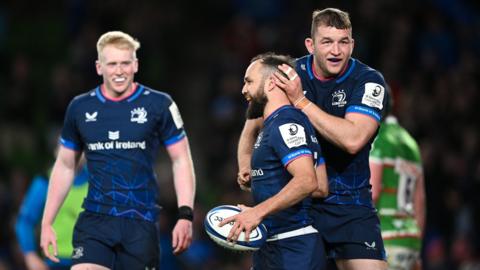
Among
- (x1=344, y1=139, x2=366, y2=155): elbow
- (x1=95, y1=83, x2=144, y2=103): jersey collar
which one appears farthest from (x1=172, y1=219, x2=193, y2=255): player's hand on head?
(x1=344, y1=139, x2=366, y2=155): elbow

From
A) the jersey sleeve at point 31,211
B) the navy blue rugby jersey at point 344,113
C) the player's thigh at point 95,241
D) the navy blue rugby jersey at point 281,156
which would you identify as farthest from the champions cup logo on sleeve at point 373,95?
the jersey sleeve at point 31,211

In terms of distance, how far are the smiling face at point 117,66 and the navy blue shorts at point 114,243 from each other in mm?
941

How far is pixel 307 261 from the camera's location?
5906 mm

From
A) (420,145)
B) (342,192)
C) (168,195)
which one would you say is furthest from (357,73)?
(168,195)

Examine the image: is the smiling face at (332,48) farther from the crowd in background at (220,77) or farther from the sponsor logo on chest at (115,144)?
the crowd in background at (220,77)

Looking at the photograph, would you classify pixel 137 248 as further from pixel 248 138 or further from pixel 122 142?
pixel 248 138

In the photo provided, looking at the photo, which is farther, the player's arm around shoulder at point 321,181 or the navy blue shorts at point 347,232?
the navy blue shorts at point 347,232

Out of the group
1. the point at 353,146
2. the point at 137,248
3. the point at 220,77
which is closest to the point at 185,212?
the point at 137,248

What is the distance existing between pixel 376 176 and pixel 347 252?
166 cm

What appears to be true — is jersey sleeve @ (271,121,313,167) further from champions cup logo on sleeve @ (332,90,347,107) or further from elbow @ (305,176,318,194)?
champions cup logo on sleeve @ (332,90,347,107)

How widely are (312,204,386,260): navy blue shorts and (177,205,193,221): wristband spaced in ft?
3.44

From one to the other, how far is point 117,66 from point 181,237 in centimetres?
131

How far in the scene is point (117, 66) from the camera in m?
7.23

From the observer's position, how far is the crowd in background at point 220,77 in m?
11.6
